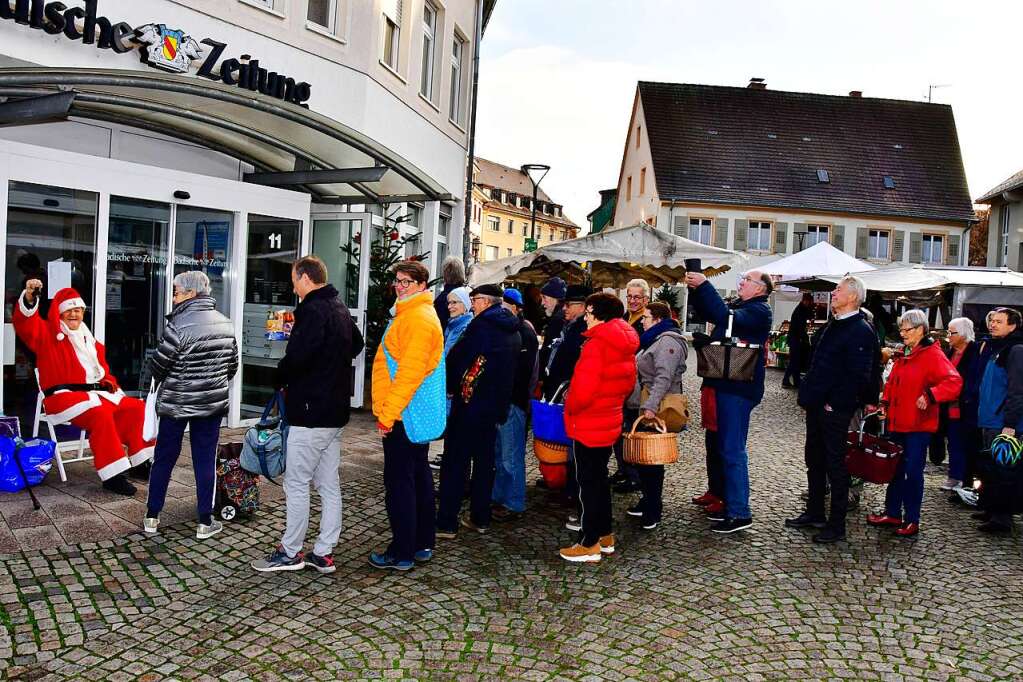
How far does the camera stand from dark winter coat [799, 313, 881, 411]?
240 inches

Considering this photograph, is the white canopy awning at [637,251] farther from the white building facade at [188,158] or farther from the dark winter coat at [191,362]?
the dark winter coat at [191,362]

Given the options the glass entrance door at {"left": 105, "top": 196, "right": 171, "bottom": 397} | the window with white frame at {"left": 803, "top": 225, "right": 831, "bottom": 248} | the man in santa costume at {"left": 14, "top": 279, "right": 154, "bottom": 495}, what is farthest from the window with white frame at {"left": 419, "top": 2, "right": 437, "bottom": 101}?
the window with white frame at {"left": 803, "top": 225, "right": 831, "bottom": 248}

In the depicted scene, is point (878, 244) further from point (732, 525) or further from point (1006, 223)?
point (732, 525)

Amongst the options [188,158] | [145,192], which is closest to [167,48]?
[145,192]

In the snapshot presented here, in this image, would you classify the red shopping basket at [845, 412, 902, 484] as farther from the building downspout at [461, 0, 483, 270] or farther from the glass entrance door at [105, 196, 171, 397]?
A: the building downspout at [461, 0, 483, 270]

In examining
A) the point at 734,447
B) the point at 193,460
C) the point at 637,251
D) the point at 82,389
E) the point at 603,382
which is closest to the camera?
the point at 603,382

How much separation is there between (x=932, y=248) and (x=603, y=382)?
40365 mm

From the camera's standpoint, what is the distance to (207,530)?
5750 mm

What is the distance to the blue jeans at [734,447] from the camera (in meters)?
6.40

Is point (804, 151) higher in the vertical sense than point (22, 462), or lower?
higher

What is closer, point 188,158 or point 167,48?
point 167,48

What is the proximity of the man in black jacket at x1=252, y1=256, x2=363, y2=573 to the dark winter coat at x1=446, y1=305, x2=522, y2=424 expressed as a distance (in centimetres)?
87

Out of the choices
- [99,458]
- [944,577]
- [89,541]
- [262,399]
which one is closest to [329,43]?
[262,399]

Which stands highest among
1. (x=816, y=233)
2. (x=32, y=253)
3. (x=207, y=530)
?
(x=816, y=233)
